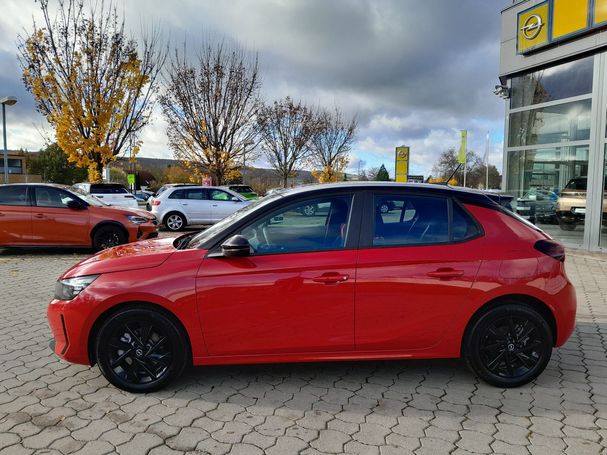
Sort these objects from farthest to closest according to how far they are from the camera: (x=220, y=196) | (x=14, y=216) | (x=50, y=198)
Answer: (x=220, y=196)
(x=50, y=198)
(x=14, y=216)

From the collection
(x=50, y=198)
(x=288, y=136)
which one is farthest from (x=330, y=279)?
(x=288, y=136)

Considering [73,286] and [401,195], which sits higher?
[401,195]

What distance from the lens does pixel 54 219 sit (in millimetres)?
9625

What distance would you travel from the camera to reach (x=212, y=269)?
11.0 ft

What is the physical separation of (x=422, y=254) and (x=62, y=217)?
8.49 meters

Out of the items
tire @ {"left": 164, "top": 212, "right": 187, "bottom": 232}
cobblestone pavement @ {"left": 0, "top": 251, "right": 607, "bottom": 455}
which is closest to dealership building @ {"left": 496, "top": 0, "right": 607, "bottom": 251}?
cobblestone pavement @ {"left": 0, "top": 251, "right": 607, "bottom": 455}

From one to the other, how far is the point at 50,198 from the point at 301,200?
7971 mm

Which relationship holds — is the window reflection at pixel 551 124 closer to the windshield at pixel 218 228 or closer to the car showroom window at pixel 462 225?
the car showroom window at pixel 462 225

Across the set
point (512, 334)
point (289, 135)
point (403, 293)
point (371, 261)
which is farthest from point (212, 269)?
point (289, 135)

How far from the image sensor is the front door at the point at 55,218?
9.62 m

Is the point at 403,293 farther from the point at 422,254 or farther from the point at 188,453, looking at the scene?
the point at 188,453

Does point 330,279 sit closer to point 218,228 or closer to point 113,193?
point 218,228

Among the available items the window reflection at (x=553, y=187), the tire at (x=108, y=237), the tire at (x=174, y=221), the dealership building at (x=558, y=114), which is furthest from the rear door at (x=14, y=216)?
the window reflection at (x=553, y=187)

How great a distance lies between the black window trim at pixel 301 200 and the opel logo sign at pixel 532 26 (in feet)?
35.3
